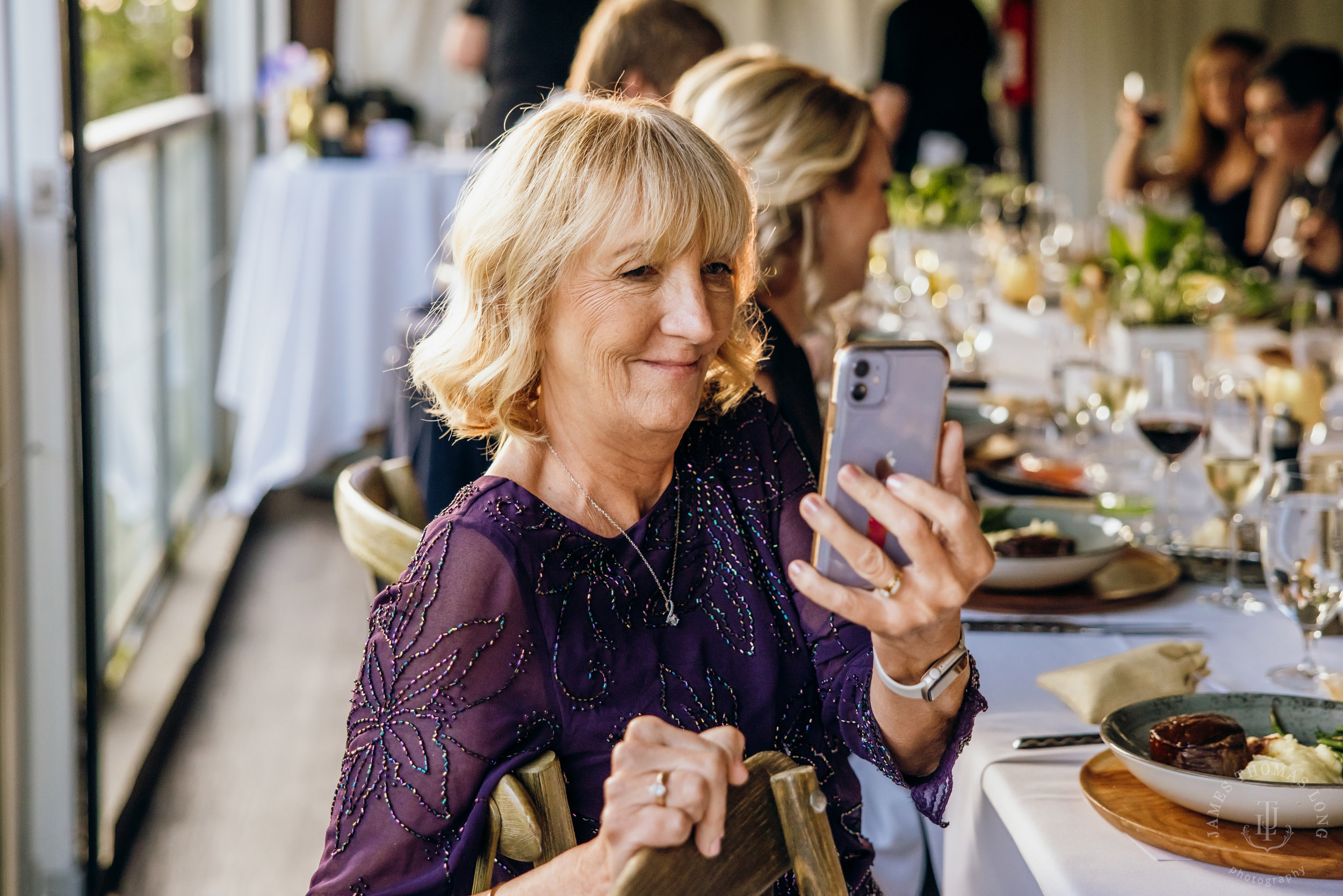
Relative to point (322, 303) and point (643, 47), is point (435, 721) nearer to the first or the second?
point (643, 47)

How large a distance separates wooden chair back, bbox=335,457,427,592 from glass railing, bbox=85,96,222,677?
921 millimetres

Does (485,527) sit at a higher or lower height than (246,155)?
lower

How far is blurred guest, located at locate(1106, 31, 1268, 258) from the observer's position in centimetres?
567

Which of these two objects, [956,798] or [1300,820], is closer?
[1300,820]

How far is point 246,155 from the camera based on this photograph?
5.52 metres

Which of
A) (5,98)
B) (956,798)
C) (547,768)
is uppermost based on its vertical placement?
(5,98)

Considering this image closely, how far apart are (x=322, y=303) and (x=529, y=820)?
3.91m

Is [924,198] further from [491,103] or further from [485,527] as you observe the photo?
[485,527]

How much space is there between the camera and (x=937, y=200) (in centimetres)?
463

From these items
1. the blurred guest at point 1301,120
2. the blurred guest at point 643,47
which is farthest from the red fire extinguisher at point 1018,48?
the blurred guest at point 643,47

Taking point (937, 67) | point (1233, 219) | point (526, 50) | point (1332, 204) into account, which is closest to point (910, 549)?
point (526, 50)

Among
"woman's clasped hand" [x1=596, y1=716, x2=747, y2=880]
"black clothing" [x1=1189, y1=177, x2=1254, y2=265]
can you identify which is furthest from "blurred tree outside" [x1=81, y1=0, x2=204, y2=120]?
"black clothing" [x1=1189, y1=177, x2=1254, y2=265]

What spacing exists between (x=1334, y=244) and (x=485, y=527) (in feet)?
12.8

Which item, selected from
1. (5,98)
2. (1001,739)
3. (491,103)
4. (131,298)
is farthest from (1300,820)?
(491,103)
